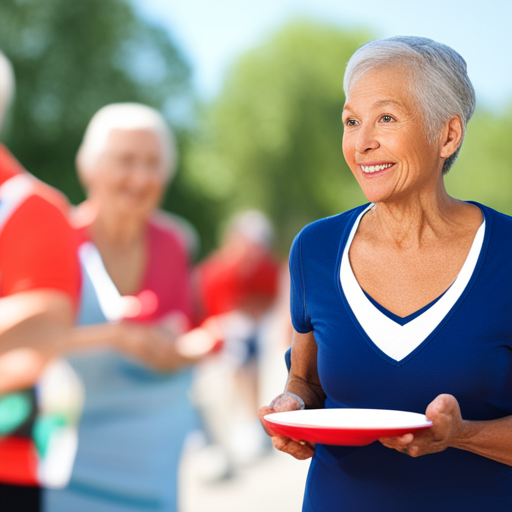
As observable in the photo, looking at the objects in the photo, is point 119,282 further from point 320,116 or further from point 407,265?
point 320,116

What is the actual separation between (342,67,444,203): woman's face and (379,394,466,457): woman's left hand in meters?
0.49

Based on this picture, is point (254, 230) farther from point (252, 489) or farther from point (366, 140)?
point (366, 140)

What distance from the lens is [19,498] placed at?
2.74m

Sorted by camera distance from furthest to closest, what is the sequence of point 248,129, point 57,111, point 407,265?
point 248,129, point 57,111, point 407,265

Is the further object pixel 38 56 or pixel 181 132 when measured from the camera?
pixel 181 132

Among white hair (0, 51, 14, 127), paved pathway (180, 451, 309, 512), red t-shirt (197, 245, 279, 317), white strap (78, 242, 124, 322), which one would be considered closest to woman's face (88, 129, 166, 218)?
white strap (78, 242, 124, 322)

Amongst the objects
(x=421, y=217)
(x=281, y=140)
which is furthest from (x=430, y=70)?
(x=281, y=140)

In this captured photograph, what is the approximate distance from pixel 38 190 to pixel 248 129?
1546 inches

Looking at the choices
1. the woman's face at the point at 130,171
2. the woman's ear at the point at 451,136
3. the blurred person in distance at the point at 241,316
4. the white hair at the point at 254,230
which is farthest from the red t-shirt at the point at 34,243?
the white hair at the point at 254,230

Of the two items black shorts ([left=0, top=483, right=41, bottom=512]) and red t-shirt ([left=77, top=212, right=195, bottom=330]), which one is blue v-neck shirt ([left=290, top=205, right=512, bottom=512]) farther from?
red t-shirt ([left=77, top=212, right=195, bottom=330])

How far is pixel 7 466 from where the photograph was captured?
8.52 feet

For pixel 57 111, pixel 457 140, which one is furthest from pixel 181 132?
pixel 457 140

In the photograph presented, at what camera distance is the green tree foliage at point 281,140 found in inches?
1534

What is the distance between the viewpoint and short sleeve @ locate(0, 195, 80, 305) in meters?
2.21
